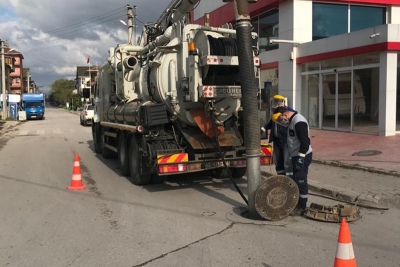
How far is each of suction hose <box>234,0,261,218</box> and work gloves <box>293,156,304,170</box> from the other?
598 mm

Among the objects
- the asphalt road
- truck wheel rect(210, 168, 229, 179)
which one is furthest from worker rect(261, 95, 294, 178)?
truck wheel rect(210, 168, 229, 179)

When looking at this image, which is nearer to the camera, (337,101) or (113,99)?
(113,99)

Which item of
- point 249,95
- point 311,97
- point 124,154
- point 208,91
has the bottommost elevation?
point 124,154

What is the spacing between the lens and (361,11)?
1966cm

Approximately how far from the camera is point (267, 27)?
821 inches

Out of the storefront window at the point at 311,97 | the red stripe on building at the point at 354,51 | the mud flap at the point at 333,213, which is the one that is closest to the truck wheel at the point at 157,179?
the mud flap at the point at 333,213

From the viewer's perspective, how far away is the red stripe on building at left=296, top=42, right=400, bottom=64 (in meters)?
14.0

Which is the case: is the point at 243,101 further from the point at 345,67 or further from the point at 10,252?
the point at 345,67

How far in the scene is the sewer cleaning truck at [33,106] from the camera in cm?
4550

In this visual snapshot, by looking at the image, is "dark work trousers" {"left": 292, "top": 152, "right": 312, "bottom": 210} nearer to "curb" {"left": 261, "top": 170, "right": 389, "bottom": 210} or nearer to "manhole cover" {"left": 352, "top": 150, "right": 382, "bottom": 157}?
"curb" {"left": 261, "top": 170, "right": 389, "bottom": 210}

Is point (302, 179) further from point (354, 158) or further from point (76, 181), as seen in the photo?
point (354, 158)

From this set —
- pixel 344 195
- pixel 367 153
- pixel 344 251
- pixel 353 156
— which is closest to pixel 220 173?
pixel 344 195

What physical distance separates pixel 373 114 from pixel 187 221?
11.6 m

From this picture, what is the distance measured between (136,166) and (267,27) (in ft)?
47.8
